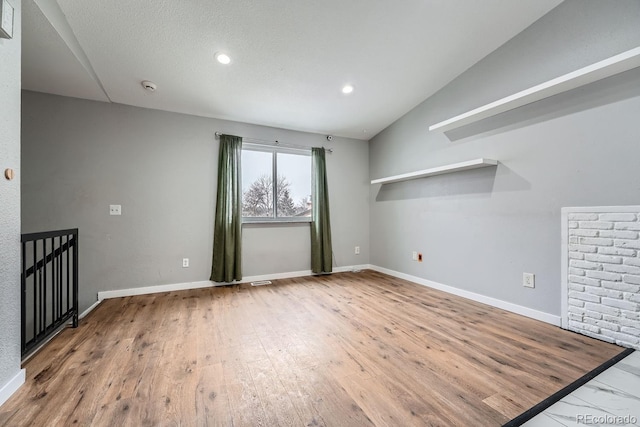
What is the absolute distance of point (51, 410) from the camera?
1.29 meters

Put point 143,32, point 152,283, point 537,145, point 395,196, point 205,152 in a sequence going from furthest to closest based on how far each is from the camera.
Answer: point 395,196
point 205,152
point 152,283
point 537,145
point 143,32

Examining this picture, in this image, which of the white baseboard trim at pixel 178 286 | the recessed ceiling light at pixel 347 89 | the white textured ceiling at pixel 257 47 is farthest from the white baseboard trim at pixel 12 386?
the recessed ceiling light at pixel 347 89

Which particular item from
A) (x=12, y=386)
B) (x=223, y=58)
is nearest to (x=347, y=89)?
(x=223, y=58)

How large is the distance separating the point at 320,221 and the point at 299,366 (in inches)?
106

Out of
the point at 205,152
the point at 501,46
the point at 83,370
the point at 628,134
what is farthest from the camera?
the point at 205,152

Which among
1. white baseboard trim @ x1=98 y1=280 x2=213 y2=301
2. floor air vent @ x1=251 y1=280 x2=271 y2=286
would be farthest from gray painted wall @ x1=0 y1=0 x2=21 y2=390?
floor air vent @ x1=251 y1=280 x2=271 y2=286

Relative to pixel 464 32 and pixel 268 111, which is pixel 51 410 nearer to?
pixel 268 111

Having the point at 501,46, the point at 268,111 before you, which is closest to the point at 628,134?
the point at 501,46

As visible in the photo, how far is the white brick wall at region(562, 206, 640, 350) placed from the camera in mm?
1898

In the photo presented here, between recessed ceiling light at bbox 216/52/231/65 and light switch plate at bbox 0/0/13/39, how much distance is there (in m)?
1.39

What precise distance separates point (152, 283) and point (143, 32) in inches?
110

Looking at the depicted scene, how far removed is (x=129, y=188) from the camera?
3.29 m

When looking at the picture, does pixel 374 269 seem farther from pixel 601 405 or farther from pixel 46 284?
pixel 46 284

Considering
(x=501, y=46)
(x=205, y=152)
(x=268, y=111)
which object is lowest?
(x=205, y=152)
